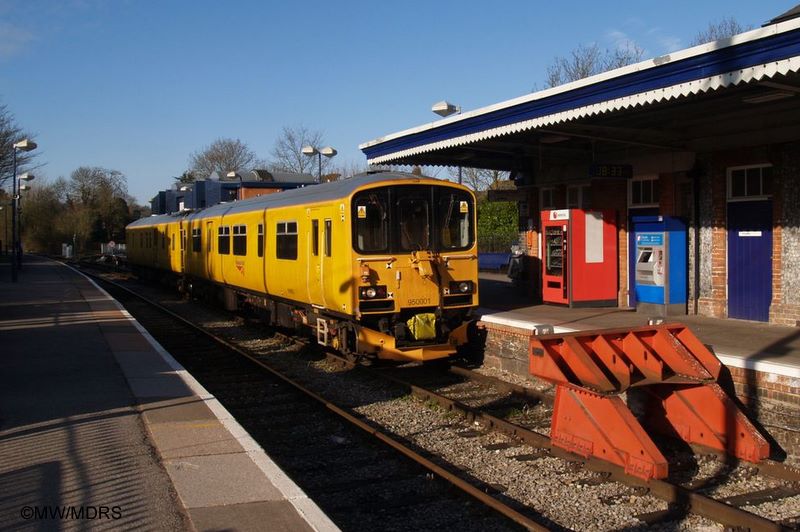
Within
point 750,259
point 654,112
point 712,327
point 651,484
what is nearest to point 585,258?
point 750,259

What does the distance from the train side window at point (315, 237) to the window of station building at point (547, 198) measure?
654 cm

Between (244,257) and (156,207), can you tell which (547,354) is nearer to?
(244,257)

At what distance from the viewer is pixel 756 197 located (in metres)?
11.4

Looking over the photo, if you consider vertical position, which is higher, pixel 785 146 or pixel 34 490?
pixel 785 146

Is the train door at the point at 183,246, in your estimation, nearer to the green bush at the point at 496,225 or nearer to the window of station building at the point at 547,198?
the window of station building at the point at 547,198

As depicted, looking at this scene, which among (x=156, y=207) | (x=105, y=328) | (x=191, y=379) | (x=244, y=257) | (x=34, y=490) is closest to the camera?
(x=34, y=490)

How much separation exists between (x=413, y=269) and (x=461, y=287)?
0.95 metres

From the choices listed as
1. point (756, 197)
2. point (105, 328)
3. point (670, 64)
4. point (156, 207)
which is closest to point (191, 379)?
point (105, 328)

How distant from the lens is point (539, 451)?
24.4 feet

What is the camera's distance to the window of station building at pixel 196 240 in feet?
68.6

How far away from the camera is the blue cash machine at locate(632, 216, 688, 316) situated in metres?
12.7

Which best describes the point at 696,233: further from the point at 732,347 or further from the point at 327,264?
the point at 327,264

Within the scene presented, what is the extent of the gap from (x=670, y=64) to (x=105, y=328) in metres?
12.3

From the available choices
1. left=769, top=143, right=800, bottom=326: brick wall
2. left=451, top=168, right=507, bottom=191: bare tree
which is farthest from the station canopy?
left=451, top=168, right=507, bottom=191: bare tree
